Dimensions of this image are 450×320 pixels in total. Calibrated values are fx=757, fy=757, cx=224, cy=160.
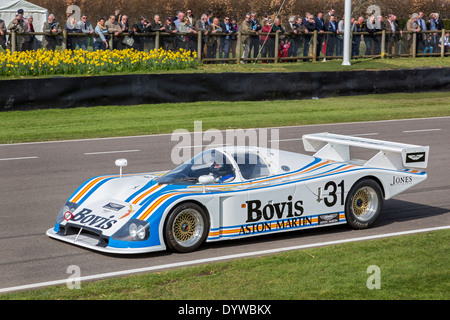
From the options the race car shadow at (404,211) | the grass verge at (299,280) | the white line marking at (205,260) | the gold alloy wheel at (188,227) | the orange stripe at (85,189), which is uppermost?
the orange stripe at (85,189)

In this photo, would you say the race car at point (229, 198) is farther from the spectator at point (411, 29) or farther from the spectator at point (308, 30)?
the spectator at point (411, 29)

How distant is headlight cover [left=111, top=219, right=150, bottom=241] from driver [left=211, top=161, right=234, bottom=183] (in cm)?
→ 121

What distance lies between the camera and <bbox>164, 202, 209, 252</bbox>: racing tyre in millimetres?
8570

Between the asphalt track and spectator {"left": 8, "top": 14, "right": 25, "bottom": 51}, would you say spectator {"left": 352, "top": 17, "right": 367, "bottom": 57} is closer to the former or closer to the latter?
the asphalt track

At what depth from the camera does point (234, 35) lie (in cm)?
2823

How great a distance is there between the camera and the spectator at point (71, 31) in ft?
82.8

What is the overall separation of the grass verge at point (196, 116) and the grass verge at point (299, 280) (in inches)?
417

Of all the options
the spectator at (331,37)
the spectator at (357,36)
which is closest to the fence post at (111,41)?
the spectator at (331,37)

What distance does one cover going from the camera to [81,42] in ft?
83.4

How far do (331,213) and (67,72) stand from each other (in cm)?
1478

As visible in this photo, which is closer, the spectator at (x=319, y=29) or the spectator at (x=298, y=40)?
the spectator at (x=298, y=40)

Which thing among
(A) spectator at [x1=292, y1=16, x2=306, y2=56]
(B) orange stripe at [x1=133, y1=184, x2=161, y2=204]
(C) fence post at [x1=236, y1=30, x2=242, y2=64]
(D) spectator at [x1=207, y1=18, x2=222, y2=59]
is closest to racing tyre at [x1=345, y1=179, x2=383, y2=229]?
(B) orange stripe at [x1=133, y1=184, x2=161, y2=204]

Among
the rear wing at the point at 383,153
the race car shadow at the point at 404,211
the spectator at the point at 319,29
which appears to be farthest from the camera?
the spectator at the point at 319,29
